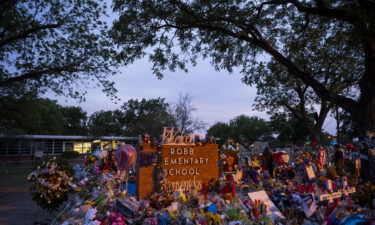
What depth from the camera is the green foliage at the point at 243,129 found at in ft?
231

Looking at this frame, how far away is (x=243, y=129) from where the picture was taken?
71812 mm

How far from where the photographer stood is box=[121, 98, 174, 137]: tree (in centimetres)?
3970

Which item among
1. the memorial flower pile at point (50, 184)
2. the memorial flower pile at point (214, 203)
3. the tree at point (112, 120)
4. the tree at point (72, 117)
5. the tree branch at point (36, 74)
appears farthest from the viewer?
the tree at point (72, 117)

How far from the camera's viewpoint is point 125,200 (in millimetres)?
5582

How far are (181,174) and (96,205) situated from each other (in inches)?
78.1

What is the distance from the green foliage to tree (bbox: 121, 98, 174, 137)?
1961 cm

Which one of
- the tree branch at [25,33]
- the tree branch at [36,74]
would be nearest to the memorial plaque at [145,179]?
the tree branch at [36,74]

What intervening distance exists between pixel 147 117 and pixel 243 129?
1369 inches

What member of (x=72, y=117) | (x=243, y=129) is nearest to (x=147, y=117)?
(x=72, y=117)

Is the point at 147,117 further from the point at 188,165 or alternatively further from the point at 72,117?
the point at 188,165

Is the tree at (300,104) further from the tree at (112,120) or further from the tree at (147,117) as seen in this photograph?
the tree at (112,120)

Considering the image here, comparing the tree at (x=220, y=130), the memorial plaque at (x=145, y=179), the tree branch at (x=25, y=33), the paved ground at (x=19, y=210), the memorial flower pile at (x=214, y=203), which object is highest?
the tree branch at (x=25, y=33)

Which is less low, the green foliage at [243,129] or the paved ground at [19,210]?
the green foliage at [243,129]

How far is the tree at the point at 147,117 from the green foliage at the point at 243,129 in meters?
19.6
